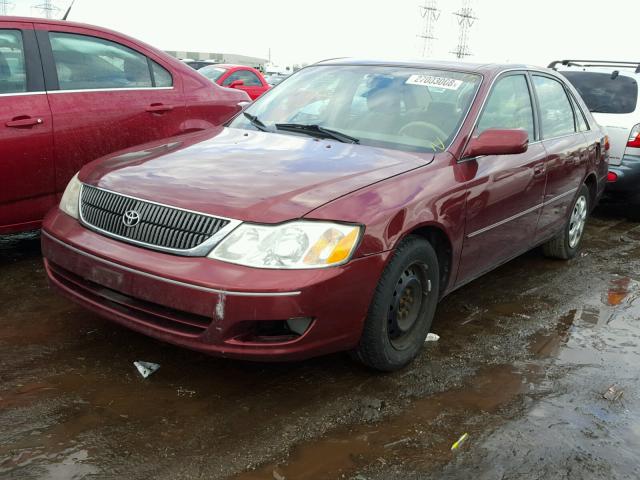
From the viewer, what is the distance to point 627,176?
683cm

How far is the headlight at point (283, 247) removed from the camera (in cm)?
265

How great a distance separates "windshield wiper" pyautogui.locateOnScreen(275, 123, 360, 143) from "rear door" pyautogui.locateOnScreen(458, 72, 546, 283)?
711 millimetres

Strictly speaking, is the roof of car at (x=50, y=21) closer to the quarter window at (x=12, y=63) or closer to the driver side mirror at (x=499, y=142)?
the quarter window at (x=12, y=63)

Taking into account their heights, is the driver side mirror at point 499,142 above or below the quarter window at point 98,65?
below

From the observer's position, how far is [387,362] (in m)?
3.14

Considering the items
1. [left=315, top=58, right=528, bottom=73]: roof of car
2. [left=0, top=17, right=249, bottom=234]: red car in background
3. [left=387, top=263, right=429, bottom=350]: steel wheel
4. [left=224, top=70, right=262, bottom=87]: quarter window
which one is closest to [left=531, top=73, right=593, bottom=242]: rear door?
[left=315, top=58, right=528, bottom=73]: roof of car

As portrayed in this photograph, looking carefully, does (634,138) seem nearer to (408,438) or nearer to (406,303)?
(406,303)

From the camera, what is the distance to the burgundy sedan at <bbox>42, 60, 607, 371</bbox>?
2.68 m

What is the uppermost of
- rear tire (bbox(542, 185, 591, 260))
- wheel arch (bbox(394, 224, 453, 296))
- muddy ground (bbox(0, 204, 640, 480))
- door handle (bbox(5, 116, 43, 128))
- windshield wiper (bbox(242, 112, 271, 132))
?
windshield wiper (bbox(242, 112, 271, 132))

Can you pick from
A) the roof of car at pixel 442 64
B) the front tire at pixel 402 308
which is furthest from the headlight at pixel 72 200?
the roof of car at pixel 442 64

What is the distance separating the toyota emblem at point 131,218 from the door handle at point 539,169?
264cm

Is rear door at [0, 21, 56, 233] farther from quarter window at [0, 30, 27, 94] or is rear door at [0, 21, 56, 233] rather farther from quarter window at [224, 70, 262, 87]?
quarter window at [224, 70, 262, 87]

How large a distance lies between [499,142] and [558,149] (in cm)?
140

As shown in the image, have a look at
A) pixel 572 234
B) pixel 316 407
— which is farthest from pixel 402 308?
pixel 572 234
